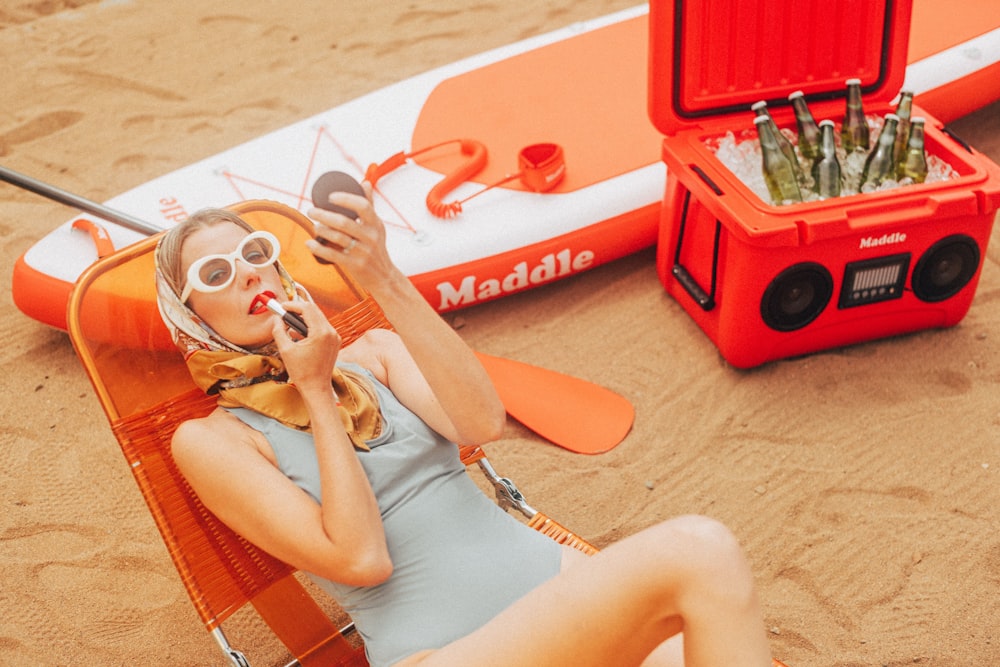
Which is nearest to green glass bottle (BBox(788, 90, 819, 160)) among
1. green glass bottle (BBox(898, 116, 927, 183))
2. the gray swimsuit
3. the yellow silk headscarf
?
green glass bottle (BBox(898, 116, 927, 183))

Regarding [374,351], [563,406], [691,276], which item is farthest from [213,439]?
[691,276]

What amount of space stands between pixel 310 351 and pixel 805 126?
6.95ft

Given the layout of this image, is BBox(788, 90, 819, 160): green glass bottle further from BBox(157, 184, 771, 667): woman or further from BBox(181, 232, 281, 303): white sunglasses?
BBox(181, 232, 281, 303): white sunglasses

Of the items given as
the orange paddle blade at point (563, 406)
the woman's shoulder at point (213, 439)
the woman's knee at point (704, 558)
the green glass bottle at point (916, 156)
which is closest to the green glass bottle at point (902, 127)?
the green glass bottle at point (916, 156)

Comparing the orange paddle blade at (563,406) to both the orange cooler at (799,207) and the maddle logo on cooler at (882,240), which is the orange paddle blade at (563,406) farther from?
the maddle logo on cooler at (882,240)

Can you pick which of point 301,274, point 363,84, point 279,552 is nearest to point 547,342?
point 301,274

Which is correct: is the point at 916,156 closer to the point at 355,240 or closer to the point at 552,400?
the point at 552,400

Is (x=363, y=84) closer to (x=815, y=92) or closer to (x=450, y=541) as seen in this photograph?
(x=815, y=92)

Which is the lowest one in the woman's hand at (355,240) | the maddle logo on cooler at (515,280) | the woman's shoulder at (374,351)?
the maddle logo on cooler at (515,280)

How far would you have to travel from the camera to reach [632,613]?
5.34 ft

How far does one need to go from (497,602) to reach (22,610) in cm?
152

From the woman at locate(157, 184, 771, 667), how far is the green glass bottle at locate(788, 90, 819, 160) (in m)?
1.79

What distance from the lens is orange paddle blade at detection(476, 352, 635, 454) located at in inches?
118

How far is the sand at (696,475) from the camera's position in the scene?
246 cm
